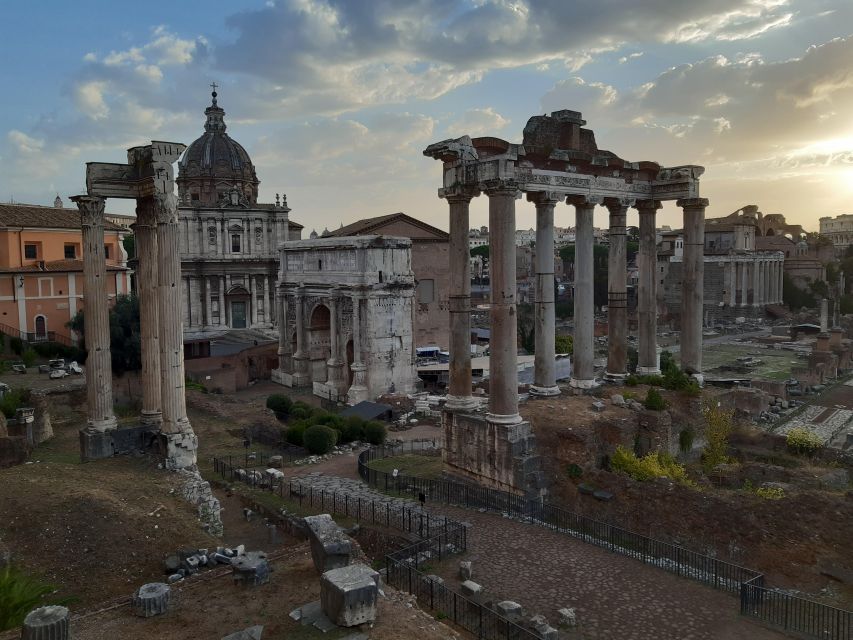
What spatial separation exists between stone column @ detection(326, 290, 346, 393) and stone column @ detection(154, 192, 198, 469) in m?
20.5

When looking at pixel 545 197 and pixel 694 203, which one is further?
pixel 694 203

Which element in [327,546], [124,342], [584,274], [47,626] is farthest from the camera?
[124,342]

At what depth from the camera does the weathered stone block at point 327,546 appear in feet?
30.8

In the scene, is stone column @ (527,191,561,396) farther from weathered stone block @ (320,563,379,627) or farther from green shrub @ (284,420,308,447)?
weathered stone block @ (320,563,379,627)

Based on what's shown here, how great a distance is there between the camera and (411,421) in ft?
99.2

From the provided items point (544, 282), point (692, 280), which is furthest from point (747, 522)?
point (692, 280)

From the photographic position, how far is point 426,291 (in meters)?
53.2

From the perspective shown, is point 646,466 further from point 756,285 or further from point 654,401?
point 756,285

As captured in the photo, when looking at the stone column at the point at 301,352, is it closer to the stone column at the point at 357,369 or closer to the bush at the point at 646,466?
the stone column at the point at 357,369

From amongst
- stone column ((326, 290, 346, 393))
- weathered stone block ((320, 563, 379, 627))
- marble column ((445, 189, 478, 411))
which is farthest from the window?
weathered stone block ((320, 563, 379, 627))

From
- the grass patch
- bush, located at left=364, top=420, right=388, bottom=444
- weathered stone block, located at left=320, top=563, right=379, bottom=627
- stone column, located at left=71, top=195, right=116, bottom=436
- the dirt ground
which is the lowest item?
bush, located at left=364, top=420, right=388, bottom=444

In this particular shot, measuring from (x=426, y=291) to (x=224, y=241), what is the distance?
15.6m

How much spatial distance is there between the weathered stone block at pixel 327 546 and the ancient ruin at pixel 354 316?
2392 centimetres

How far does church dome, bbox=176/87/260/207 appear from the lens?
49.1m
